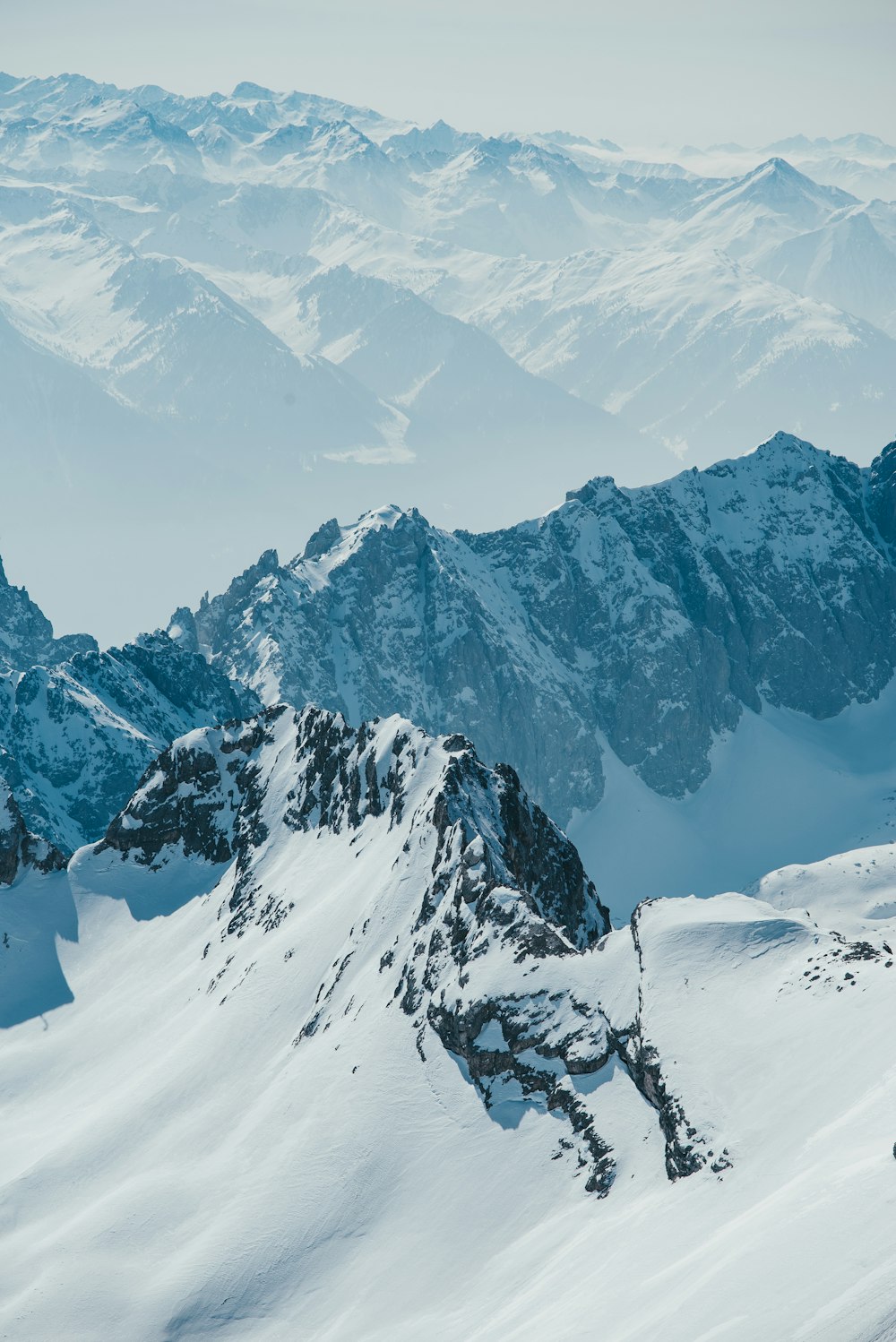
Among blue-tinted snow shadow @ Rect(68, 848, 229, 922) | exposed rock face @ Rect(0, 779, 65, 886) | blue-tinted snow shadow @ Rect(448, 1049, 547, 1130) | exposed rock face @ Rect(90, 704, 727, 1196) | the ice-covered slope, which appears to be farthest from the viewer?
exposed rock face @ Rect(0, 779, 65, 886)

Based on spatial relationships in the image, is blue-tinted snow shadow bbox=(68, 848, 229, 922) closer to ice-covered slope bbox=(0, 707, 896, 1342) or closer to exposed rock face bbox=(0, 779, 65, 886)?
exposed rock face bbox=(0, 779, 65, 886)

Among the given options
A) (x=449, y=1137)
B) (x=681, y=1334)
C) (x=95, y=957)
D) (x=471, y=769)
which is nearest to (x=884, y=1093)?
(x=681, y=1334)

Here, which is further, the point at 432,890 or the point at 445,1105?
the point at 432,890

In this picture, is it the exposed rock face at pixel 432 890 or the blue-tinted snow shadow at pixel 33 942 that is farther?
the blue-tinted snow shadow at pixel 33 942

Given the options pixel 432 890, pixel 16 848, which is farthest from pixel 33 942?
pixel 432 890

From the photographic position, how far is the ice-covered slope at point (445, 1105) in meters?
83.4

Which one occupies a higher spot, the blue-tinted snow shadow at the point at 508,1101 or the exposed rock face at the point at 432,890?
the exposed rock face at the point at 432,890

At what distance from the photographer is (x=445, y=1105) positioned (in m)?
110

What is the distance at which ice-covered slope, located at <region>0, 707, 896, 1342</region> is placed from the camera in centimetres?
8338

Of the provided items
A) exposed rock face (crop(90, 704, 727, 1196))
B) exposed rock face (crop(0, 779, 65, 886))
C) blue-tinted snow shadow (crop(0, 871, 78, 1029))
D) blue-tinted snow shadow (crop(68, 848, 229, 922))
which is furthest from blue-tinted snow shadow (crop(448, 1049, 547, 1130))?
exposed rock face (crop(0, 779, 65, 886))

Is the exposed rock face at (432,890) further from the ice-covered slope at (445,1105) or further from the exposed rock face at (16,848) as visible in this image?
the exposed rock face at (16,848)

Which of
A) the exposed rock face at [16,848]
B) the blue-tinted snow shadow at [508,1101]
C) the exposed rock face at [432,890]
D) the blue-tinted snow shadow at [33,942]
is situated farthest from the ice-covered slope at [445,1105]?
the exposed rock face at [16,848]

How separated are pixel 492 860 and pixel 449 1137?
23053mm

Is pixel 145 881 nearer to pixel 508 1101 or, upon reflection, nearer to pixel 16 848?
pixel 16 848
